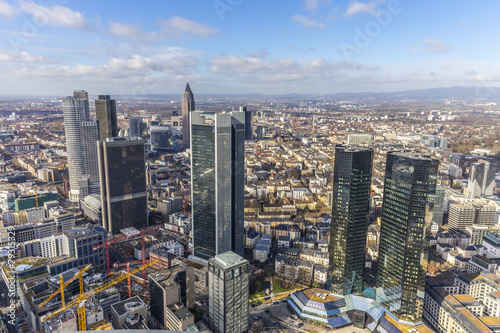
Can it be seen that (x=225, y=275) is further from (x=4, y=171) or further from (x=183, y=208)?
(x=4, y=171)

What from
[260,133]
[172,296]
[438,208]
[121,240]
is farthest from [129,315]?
[260,133]

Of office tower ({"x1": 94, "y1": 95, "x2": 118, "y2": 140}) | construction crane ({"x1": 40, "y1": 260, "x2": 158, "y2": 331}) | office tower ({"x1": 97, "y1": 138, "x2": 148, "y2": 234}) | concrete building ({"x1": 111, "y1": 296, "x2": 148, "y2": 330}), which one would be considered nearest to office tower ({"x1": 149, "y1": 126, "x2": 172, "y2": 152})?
office tower ({"x1": 94, "y1": 95, "x2": 118, "y2": 140})

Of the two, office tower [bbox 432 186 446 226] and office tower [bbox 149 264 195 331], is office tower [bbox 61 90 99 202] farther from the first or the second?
office tower [bbox 432 186 446 226]

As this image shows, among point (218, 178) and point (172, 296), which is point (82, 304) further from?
point (218, 178)

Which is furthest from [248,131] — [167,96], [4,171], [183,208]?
[4,171]

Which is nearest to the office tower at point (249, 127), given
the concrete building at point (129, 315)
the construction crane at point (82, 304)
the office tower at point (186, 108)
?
the office tower at point (186, 108)

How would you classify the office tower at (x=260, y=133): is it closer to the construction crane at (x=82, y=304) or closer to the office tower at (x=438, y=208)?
the office tower at (x=438, y=208)
